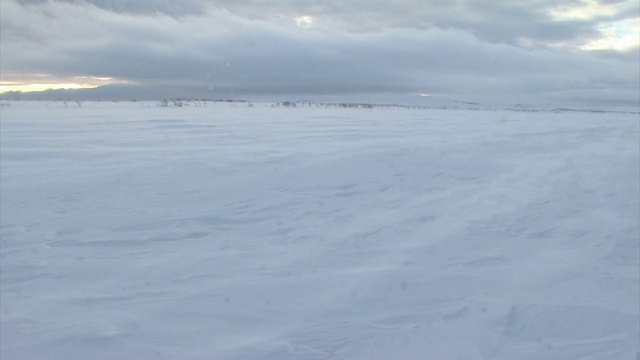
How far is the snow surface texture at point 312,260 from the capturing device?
10.6ft

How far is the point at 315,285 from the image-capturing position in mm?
3977

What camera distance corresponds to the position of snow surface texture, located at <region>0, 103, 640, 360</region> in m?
3.22

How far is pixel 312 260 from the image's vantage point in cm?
447

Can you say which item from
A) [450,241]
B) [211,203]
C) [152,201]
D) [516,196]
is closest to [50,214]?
[152,201]

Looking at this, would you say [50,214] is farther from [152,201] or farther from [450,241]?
[450,241]

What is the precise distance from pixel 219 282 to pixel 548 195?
4.45m

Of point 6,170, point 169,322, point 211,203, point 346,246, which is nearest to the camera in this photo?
point 169,322

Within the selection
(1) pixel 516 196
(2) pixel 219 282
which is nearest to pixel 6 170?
(2) pixel 219 282

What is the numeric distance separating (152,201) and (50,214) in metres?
0.98

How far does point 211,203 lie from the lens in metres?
6.30

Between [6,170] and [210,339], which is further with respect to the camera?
[6,170]

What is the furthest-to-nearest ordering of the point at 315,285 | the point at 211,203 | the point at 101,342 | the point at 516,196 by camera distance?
the point at 516,196, the point at 211,203, the point at 315,285, the point at 101,342

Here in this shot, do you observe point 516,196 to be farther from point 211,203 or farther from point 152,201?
point 152,201

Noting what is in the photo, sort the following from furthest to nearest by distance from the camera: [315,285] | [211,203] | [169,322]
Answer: [211,203], [315,285], [169,322]
